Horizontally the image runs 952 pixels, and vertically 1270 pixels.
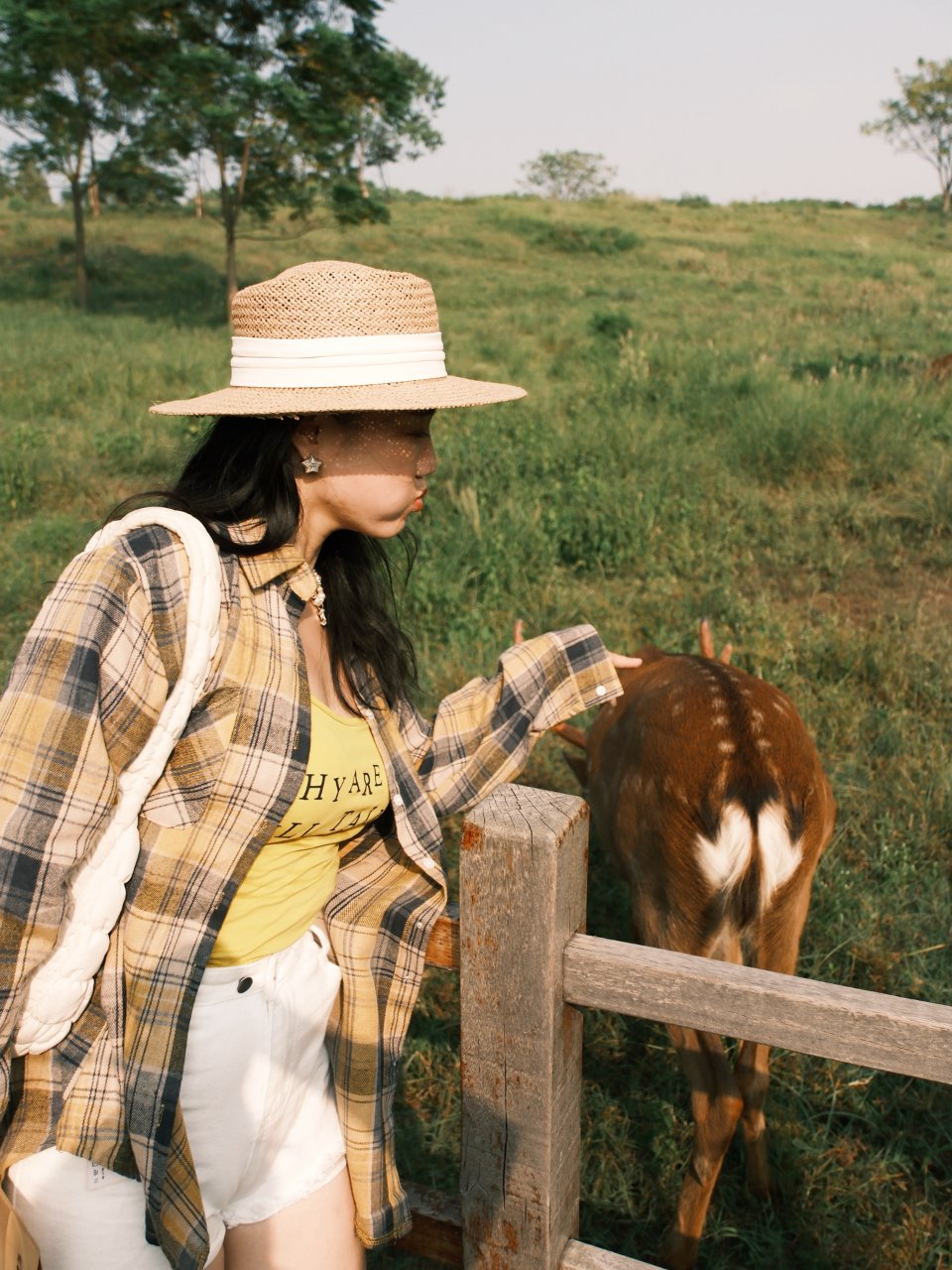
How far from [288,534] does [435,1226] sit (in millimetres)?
1343

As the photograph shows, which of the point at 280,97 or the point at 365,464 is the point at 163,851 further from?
the point at 280,97

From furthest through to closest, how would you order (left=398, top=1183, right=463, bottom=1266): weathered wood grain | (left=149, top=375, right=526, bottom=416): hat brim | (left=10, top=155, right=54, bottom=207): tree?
(left=10, top=155, right=54, bottom=207): tree
(left=398, top=1183, right=463, bottom=1266): weathered wood grain
(left=149, top=375, right=526, bottom=416): hat brim

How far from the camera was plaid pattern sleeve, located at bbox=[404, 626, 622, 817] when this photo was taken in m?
2.17

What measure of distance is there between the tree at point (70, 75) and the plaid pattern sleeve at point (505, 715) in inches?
760

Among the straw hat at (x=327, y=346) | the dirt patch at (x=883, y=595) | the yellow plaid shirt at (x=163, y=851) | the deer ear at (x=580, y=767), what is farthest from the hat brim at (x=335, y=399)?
the dirt patch at (x=883, y=595)

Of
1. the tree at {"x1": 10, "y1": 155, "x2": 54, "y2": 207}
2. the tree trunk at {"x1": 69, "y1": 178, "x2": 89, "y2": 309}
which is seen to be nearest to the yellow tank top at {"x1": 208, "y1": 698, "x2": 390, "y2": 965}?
the tree trunk at {"x1": 69, "y1": 178, "x2": 89, "y2": 309}

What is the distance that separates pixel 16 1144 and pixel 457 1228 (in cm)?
86

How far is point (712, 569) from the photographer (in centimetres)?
649

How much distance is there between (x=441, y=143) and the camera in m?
41.8

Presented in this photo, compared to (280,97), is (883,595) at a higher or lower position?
lower

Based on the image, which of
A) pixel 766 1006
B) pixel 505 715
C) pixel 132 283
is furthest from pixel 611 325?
pixel 766 1006

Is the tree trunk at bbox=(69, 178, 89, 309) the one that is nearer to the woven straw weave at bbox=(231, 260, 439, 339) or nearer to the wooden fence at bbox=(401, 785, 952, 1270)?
the woven straw weave at bbox=(231, 260, 439, 339)

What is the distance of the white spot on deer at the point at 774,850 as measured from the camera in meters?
2.85

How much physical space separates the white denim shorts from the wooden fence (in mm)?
261
